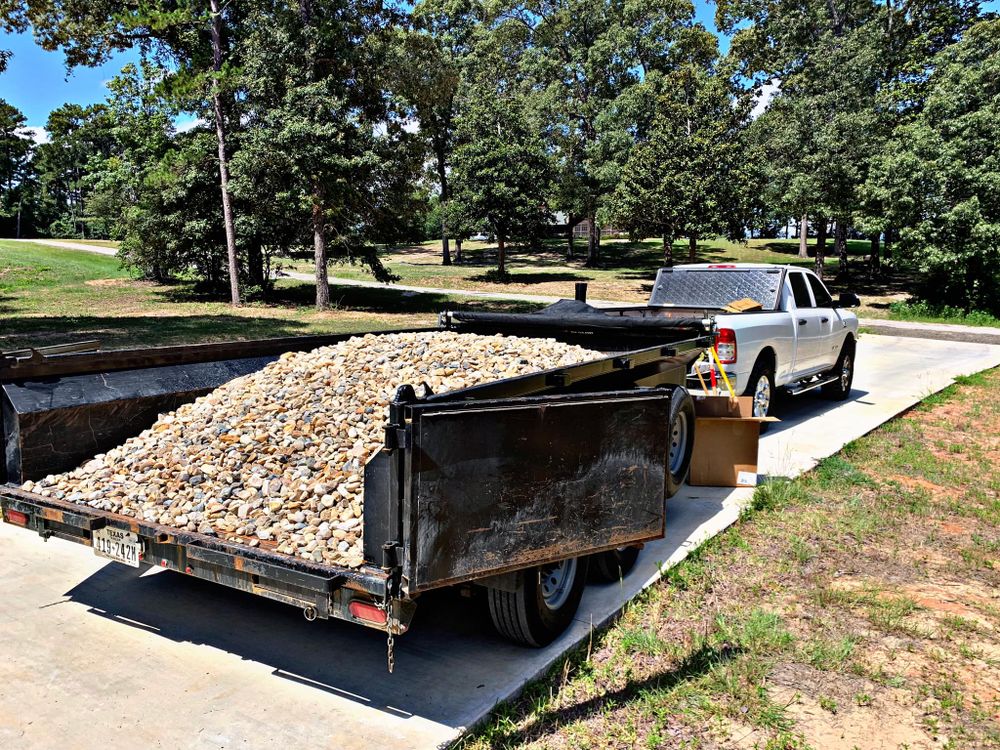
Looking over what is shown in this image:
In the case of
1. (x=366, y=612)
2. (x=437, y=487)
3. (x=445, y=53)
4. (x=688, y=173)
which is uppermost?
(x=445, y=53)

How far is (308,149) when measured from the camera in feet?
71.7

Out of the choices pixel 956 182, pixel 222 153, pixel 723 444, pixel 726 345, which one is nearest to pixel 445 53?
pixel 222 153

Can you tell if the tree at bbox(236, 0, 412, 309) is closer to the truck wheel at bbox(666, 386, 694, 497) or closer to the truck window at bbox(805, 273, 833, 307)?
the truck window at bbox(805, 273, 833, 307)

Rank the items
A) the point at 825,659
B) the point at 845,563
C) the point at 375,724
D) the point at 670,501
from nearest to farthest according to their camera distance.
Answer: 1. the point at 375,724
2. the point at 825,659
3. the point at 845,563
4. the point at 670,501

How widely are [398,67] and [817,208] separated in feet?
58.7

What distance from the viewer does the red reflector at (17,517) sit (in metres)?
4.21

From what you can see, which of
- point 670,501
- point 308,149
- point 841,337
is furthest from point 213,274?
point 670,501

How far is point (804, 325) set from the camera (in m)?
9.48

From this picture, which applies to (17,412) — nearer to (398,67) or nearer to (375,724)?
(375,724)

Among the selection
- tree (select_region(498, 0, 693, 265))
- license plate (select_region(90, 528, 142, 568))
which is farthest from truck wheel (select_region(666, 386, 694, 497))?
tree (select_region(498, 0, 693, 265))

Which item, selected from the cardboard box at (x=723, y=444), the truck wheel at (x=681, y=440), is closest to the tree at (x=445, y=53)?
the cardboard box at (x=723, y=444)

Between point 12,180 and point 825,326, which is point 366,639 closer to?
point 825,326

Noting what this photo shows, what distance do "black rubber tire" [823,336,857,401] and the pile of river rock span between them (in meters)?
7.18

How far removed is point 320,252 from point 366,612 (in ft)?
72.7
